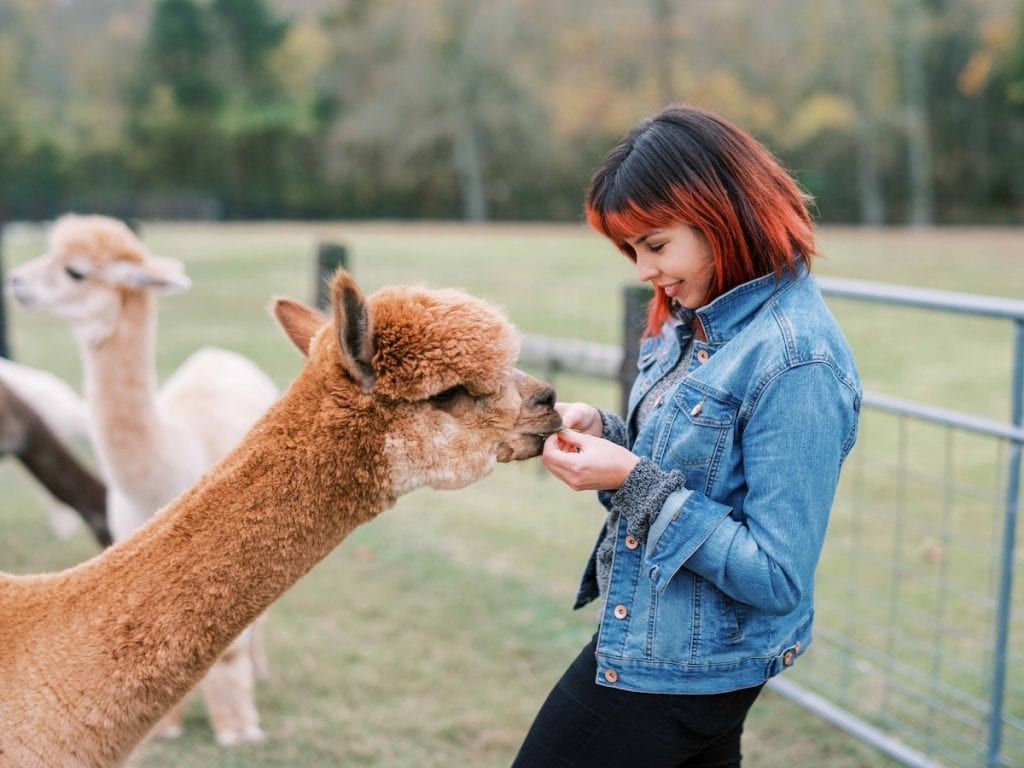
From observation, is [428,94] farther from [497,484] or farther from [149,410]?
[149,410]

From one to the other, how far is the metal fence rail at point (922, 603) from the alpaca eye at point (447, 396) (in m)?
1.71

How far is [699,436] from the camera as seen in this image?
6.07ft

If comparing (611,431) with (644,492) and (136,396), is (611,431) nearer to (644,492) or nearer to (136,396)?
(644,492)

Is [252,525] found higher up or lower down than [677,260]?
lower down

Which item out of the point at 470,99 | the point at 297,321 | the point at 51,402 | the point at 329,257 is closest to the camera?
the point at 297,321

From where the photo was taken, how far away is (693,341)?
204 centimetres

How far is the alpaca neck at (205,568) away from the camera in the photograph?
73.3 inches

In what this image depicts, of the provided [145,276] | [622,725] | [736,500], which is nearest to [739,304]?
[736,500]

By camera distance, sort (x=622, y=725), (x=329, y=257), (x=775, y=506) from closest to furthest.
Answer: (x=775, y=506) < (x=622, y=725) < (x=329, y=257)

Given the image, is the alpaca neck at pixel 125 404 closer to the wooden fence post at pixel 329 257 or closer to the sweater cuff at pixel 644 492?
the wooden fence post at pixel 329 257

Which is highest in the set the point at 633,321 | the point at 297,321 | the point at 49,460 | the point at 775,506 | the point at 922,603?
the point at 297,321

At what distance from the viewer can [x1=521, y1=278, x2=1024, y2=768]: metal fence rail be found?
302cm

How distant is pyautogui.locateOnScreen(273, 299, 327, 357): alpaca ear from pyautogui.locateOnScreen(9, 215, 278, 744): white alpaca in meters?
1.61

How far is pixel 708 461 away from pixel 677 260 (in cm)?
38
